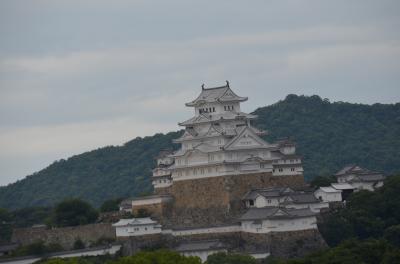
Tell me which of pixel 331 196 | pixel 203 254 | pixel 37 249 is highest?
pixel 331 196

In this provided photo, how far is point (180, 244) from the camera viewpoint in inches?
2825

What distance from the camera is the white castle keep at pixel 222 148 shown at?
242ft

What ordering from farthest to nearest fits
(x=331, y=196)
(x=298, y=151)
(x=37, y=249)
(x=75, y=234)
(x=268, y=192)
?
(x=298, y=151) < (x=75, y=234) < (x=331, y=196) < (x=37, y=249) < (x=268, y=192)

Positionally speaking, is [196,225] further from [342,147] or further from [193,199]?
[342,147]

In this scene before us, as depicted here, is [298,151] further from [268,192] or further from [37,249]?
[37,249]

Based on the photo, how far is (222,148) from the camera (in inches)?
2884

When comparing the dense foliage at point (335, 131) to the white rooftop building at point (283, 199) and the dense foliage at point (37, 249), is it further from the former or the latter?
the dense foliage at point (37, 249)

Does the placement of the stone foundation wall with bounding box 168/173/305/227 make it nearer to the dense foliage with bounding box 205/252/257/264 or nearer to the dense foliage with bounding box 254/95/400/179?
the dense foliage with bounding box 205/252/257/264

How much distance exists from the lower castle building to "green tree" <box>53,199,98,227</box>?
2.27 m

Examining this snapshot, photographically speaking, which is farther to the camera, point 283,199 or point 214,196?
point 214,196

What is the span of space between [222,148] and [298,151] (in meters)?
44.5

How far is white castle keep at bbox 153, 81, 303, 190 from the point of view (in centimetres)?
7375

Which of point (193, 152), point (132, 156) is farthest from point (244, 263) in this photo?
point (132, 156)

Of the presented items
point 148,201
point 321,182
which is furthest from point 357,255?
point 148,201
